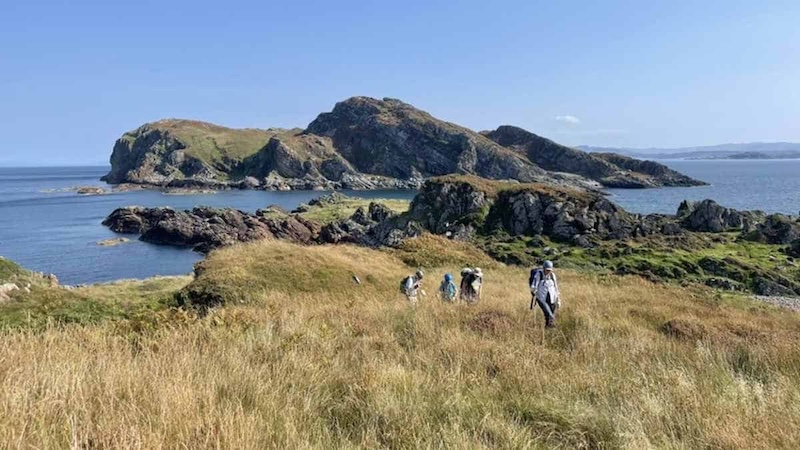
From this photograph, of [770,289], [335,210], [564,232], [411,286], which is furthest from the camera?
[335,210]

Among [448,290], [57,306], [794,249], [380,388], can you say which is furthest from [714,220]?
[380,388]

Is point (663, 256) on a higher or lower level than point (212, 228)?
lower

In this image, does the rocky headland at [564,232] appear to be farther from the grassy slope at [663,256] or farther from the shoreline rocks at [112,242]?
the shoreline rocks at [112,242]

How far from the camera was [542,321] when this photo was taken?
35.2ft

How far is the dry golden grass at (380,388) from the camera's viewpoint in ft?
13.0

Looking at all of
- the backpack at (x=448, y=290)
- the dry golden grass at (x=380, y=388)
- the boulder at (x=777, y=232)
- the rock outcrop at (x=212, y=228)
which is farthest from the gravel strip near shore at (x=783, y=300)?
the rock outcrop at (x=212, y=228)

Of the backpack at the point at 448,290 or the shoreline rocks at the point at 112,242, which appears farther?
the shoreline rocks at the point at 112,242

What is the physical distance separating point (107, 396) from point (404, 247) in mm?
31673

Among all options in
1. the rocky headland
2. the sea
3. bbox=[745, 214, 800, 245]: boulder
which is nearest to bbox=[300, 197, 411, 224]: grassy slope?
the rocky headland

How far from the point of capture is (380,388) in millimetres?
5148

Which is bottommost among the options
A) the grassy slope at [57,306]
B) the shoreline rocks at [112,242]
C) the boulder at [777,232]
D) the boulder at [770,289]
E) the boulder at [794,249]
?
the boulder at [770,289]

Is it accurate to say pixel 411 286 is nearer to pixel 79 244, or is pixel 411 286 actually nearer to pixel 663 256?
pixel 663 256

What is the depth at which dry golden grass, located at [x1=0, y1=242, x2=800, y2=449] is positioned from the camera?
3947 millimetres

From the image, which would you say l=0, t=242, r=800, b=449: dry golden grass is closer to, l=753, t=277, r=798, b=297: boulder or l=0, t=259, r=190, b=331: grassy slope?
l=0, t=259, r=190, b=331: grassy slope
